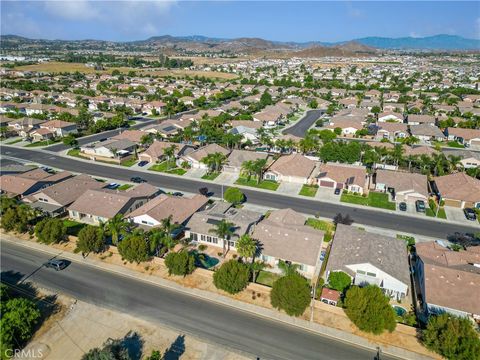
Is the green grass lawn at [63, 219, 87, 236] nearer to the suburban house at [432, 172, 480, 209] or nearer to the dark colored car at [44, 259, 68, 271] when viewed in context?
the dark colored car at [44, 259, 68, 271]

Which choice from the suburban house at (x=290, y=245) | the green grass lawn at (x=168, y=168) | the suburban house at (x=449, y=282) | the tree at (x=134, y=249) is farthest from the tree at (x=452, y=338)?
the green grass lawn at (x=168, y=168)

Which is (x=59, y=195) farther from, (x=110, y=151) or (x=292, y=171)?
(x=292, y=171)

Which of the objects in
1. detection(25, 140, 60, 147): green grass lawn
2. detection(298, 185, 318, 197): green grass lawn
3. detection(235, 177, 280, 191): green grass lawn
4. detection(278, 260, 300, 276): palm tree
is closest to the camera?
detection(278, 260, 300, 276): palm tree

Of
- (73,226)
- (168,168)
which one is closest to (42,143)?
(168,168)

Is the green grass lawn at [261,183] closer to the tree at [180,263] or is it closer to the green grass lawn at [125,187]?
the green grass lawn at [125,187]

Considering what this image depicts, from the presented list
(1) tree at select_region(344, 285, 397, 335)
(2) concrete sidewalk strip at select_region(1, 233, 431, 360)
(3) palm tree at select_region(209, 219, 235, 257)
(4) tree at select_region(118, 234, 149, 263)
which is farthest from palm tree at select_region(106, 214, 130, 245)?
(1) tree at select_region(344, 285, 397, 335)

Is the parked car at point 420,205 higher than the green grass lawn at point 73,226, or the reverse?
the parked car at point 420,205

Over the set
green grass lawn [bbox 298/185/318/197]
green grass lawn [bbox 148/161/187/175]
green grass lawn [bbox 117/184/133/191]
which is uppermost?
green grass lawn [bbox 148/161/187/175]
